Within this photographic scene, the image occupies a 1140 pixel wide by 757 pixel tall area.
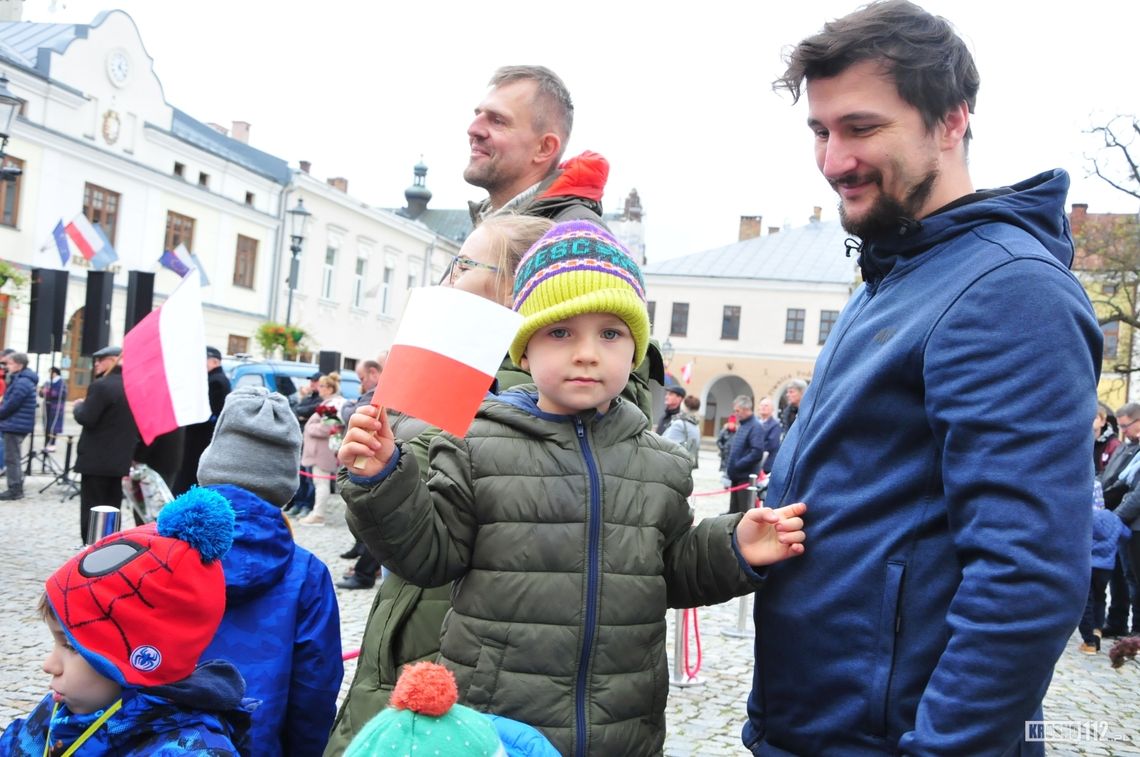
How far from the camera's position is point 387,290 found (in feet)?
144

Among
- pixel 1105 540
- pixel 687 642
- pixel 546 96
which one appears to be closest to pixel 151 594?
pixel 546 96

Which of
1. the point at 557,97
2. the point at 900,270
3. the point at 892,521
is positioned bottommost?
the point at 892,521

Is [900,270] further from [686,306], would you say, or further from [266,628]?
[686,306]

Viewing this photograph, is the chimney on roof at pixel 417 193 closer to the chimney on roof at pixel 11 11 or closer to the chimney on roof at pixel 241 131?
the chimney on roof at pixel 241 131

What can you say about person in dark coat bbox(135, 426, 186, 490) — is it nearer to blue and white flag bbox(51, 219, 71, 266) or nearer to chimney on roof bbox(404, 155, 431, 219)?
blue and white flag bbox(51, 219, 71, 266)

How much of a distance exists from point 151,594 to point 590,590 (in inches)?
34.4

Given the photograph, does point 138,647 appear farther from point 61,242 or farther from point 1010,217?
point 61,242

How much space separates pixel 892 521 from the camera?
1695 millimetres

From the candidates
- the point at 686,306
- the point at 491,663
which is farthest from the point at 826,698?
the point at 686,306

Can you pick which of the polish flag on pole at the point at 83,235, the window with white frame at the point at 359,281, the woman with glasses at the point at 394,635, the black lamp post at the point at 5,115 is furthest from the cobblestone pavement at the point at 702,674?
the window with white frame at the point at 359,281

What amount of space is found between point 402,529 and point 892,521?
0.88 metres

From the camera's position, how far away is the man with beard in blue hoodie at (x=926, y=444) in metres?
1.47

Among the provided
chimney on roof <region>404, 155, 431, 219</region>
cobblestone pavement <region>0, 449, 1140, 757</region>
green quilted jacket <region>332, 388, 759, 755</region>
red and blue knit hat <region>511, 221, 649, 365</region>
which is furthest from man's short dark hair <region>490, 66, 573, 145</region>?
chimney on roof <region>404, 155, 431, 219</region>

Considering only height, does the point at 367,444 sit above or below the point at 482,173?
below
